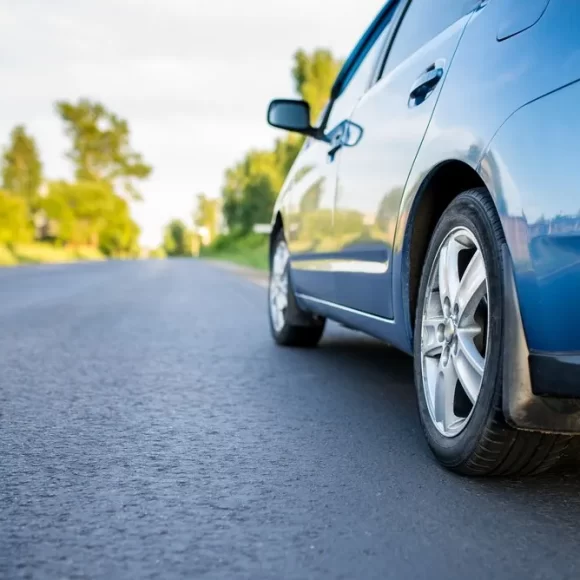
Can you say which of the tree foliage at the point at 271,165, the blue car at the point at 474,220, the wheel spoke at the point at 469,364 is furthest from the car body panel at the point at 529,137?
the tree foliage at the point at 271,165

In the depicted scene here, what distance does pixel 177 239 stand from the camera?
6732 inches

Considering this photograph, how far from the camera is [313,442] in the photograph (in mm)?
3141

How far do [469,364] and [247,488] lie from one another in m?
0.80

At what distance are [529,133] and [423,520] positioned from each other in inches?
42.2

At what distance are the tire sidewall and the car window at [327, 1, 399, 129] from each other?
169 centimetres

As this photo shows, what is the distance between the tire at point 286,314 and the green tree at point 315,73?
29730 mm

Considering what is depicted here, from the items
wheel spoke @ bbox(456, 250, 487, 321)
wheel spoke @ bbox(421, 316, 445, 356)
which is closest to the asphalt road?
wheel spoke @ bbox(421, 316, 445, 356)

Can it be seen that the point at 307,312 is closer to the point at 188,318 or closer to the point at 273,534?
the point at 188,318

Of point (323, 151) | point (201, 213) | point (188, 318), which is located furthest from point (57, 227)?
point (201, 213)

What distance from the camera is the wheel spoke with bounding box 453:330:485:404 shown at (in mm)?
2549

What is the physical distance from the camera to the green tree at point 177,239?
6579 inches

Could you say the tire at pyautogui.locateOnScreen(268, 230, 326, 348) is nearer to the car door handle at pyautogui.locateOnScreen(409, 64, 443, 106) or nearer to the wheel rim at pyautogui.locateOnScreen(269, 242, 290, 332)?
the wheel rim at pyautogui.locateOnScreen(269, 242, 290, 332)

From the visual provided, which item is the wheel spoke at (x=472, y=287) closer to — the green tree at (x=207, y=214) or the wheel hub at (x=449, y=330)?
the wheel hub at (x=449, y=330)

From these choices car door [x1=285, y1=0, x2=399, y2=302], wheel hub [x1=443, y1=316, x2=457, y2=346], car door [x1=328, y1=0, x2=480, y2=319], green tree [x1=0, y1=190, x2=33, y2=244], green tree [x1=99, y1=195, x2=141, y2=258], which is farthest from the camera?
green tree [x1=99, y1=195, x2=141, y2=258]
